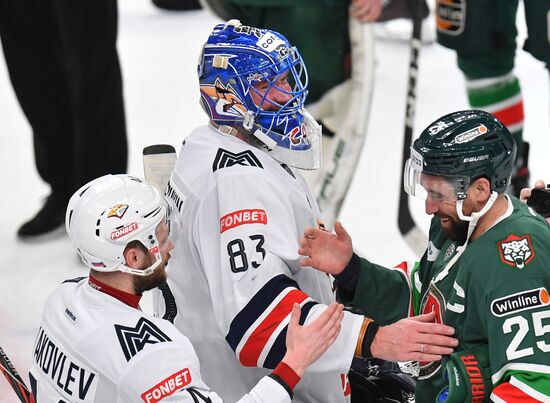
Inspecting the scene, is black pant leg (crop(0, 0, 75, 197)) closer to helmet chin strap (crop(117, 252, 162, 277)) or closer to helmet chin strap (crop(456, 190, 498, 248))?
helmet chin strap (crop(117, 252, 162, 277))

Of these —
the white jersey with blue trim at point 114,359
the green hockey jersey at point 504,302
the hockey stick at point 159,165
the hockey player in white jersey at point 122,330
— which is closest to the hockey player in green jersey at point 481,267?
the green hockey jersey at point 504,302

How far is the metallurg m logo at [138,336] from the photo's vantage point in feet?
6.81

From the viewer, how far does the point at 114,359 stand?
2.07m

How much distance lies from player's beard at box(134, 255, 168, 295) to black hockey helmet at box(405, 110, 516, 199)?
→ 53cm

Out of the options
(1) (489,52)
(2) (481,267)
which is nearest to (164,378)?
(2) (481,267)

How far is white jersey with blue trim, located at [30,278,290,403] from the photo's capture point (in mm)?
2053

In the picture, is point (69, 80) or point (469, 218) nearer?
point (469, 218)

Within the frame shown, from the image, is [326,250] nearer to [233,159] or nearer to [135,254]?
[233,159]

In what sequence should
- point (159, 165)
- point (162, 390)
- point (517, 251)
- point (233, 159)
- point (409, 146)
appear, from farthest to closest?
point (409, 146) < point (159, 165) < point (233, 159) < point (517, 251) < point (162, 390)

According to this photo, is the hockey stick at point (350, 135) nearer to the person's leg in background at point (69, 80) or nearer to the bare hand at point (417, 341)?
the person's leg in background at point (69, 80)

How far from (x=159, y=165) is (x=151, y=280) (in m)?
0.60

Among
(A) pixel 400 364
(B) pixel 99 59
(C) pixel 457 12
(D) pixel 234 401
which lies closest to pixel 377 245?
(C) pixel 457 12

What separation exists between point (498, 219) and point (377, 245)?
194 centimetres

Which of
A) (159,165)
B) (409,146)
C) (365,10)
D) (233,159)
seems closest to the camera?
(233,159)
